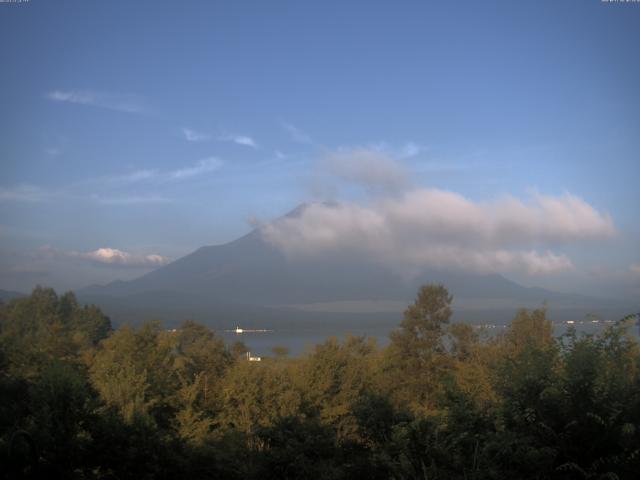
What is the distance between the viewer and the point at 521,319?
3434 cm

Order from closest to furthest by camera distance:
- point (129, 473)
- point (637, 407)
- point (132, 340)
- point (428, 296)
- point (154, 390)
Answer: point (637, 407) → point (129, 473) → point (154, 390) → point (132, 340) → point (428, 296)

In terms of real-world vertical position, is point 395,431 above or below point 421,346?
above

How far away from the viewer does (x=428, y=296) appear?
3650 centimetres

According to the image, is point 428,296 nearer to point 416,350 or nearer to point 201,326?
point 416,350

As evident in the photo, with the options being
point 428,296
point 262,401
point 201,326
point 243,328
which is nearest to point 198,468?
point 262,401

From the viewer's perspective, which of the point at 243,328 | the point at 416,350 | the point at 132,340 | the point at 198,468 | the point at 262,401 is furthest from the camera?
the point at 243,328

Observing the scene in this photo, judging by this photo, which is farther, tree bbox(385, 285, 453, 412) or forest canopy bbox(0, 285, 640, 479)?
tree bbox(385, 285, 453, 412)

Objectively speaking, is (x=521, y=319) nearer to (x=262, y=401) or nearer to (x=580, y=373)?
(x=262, y=401)

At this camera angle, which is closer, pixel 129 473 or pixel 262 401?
pixel 129 473

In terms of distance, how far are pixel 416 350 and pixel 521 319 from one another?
6670 mm

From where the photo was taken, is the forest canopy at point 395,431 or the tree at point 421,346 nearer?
the forest canopy at point 395,431

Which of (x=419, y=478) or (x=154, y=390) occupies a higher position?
(x=419, y=478)

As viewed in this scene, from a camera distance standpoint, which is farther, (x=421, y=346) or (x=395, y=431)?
(x=421, y=346)

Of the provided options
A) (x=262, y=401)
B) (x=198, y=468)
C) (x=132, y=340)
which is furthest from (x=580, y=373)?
(x=132, y=340)
